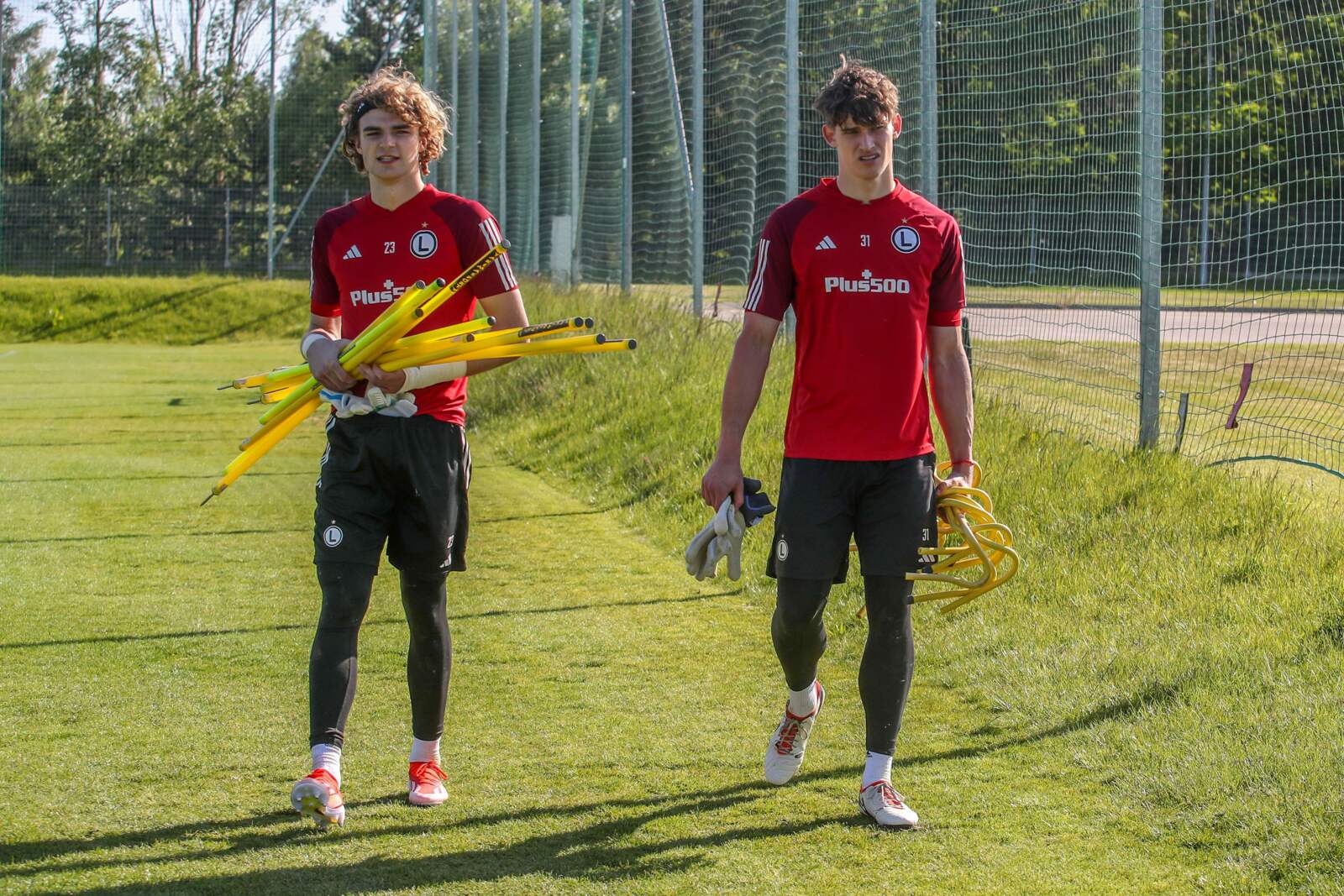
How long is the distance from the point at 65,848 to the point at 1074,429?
5789 mm

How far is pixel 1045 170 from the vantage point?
8641 millimetres

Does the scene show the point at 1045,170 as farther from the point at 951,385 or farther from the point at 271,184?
the point at 271,184

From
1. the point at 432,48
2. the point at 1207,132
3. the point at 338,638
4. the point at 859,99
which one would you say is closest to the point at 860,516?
the point at 859,99

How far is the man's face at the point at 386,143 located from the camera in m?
4.14

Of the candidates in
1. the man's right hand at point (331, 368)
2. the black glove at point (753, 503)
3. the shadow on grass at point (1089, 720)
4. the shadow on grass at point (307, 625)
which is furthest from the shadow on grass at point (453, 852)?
the shadow on grass at point (307, 625)

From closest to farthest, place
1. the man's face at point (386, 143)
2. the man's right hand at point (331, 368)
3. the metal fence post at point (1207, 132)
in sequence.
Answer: the man's right hand at point (331, 368)
the man's face at point (386, 143)
the metal fence post at point (1207, 132)

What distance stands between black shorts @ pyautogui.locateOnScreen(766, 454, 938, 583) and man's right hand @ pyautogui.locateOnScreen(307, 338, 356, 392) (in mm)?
1219

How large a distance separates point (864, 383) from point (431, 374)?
115 centimetres

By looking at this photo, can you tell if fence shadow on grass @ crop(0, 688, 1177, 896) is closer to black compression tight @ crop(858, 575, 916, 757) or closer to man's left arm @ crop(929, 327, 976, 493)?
black compression tight @ crop(858, 575, 916, 757)

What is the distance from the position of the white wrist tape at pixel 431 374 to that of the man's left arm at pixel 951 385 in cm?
129

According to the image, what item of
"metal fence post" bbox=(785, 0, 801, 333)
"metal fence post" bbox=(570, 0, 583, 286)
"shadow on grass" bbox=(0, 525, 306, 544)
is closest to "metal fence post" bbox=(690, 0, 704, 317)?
"metal fence post" bbox=(785, 0, 801, 333)

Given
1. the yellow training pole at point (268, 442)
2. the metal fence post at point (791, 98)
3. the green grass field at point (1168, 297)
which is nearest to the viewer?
the yellow training pole at point (268, 442)

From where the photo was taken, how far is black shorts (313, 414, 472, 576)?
4.10 m

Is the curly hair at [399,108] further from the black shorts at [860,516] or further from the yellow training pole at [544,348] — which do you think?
the black shorts at [860,516]
